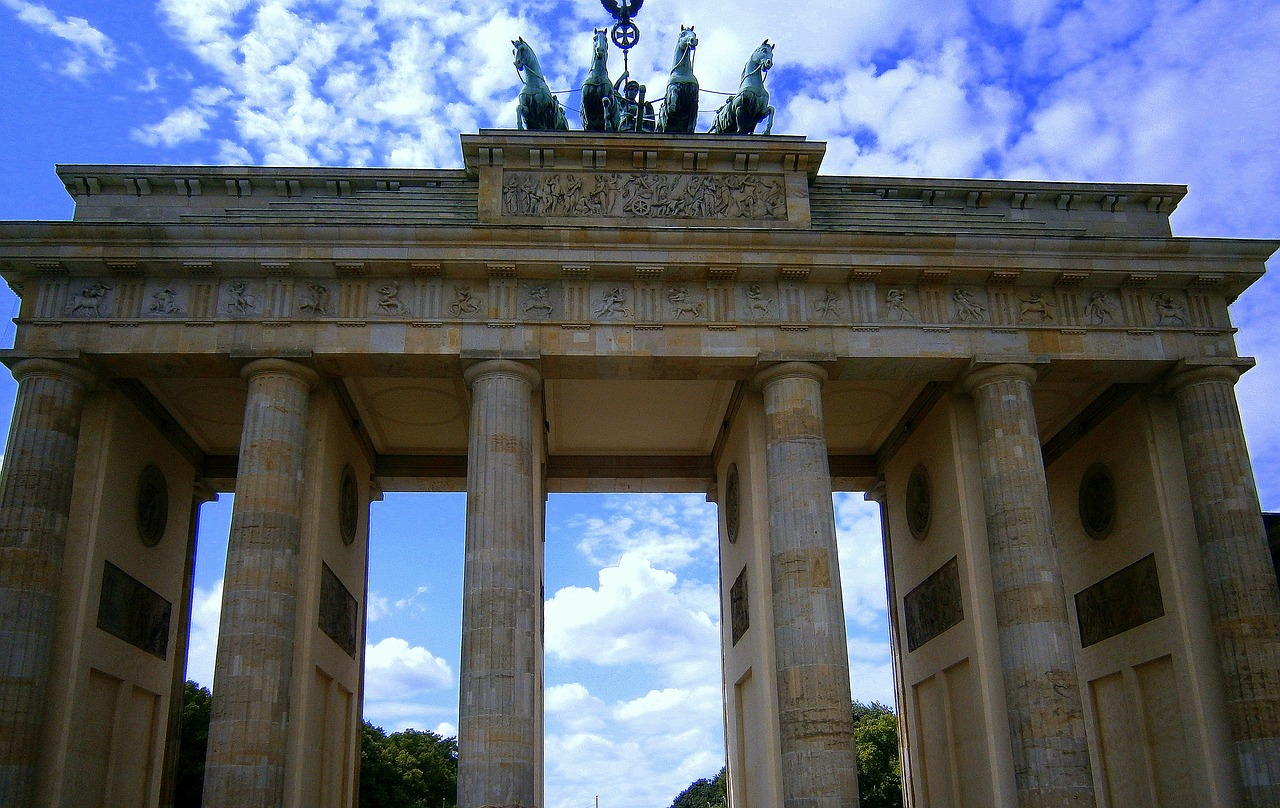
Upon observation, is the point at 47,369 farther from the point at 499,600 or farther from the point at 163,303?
the point at 499,600

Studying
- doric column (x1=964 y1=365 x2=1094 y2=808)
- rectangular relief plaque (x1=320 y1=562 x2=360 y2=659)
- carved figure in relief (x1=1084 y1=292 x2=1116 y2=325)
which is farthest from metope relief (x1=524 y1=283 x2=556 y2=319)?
carved figure in relief (x1=1084 y1=292 x2=1116 y2=325)

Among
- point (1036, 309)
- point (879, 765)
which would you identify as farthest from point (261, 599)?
point (879, 765)

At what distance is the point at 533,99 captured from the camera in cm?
2417

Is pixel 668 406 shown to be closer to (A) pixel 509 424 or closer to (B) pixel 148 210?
(A) pixel 509 424

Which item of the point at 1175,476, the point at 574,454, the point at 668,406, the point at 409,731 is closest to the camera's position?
the point at 1175,476

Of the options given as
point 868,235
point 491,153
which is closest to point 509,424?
point 491,153

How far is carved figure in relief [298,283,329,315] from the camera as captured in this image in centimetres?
2117

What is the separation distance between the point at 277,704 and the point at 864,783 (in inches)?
1769

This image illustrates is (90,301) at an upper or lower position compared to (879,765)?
upper

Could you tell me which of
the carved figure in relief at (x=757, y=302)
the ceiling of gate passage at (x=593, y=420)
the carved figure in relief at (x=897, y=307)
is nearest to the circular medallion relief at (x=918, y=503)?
the ceiling of gate passage at (x=593, y=420)

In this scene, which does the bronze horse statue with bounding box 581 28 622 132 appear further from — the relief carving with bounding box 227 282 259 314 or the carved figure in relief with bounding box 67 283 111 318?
the carved figure in relief with bounding box 67 283 111 318

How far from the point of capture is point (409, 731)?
6806cm

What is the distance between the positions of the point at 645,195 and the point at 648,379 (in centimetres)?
397

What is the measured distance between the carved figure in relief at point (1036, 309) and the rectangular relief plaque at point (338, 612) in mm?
15439
